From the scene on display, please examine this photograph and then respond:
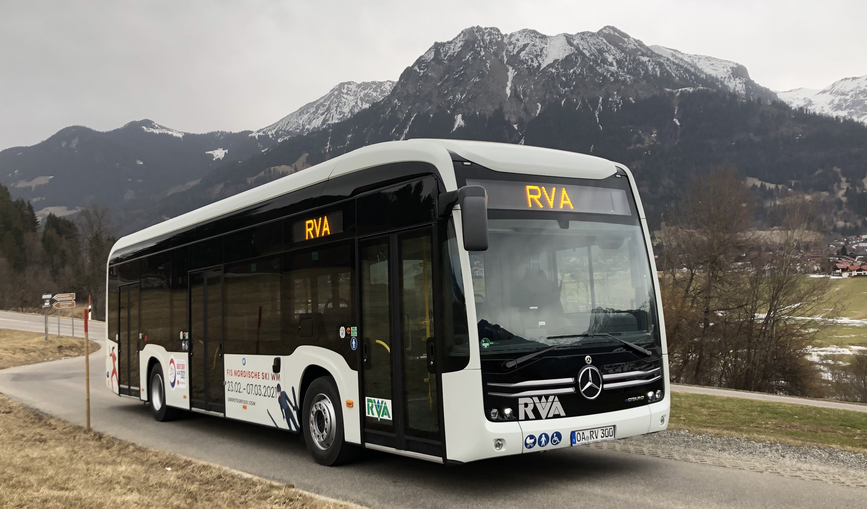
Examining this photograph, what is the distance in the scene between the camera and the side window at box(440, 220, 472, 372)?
657cm

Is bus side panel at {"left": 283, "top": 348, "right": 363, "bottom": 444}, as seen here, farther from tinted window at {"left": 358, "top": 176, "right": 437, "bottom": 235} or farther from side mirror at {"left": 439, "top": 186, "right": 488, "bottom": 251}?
side mirror at {"left": 439, "top": 186, "right": 488, "bottom": 251}

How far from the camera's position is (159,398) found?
1352cm

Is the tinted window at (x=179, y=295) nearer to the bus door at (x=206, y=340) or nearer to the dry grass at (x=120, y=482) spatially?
the bus door at (x=206, y=340)

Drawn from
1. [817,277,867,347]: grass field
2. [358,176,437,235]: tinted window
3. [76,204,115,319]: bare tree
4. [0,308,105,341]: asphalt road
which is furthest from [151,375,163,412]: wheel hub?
[76,204,115,319]: bare tree

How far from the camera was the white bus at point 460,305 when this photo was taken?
259 inches

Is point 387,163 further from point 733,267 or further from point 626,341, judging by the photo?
point 733,267

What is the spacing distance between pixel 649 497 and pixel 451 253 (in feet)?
9.15

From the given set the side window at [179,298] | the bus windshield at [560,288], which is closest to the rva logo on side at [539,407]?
the bus windshield at [560,288]

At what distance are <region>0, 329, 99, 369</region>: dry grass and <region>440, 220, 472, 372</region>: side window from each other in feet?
102

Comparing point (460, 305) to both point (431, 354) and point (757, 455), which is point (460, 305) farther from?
point (757, 455)

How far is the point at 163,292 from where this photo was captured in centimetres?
1324

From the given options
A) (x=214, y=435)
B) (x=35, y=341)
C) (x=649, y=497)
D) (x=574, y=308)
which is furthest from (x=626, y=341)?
(x=35, y=341)

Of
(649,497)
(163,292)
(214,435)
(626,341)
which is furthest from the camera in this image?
(163,292)

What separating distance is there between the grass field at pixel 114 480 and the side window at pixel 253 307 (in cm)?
173
